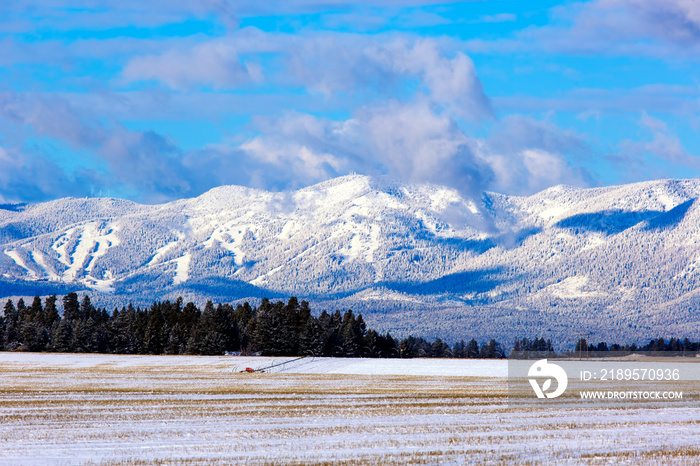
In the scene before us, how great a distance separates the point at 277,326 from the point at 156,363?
101ft

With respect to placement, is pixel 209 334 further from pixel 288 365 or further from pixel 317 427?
pixel 317 427

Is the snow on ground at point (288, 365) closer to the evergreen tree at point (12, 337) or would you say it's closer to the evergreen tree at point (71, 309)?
the evergreen tree at point (12, 337)

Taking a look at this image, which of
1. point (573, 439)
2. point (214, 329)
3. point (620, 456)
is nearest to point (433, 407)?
point (573, 439)

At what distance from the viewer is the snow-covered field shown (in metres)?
31.2

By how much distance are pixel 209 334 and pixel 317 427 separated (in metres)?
116

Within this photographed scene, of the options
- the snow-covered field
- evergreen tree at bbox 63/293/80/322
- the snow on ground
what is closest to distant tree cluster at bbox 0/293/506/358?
evergreen tree at bbox 63/293/80/322

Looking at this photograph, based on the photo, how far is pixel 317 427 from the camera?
1564 inches

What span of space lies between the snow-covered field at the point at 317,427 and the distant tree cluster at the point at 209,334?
76801 millimetres

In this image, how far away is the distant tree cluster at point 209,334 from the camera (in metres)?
147

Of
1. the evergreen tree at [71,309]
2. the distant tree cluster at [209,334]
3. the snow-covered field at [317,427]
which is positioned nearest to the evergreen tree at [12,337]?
the distant tree cluster at [209,334]

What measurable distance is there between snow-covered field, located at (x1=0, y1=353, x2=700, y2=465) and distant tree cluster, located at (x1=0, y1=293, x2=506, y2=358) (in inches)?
3024

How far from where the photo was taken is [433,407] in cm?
5069

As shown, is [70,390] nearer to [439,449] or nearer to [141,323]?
[439,449]

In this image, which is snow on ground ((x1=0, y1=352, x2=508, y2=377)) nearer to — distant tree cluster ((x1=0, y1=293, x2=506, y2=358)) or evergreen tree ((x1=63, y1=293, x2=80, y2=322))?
distant tree cluster ((x1=0, y1=293, x2=506, y2=358))
